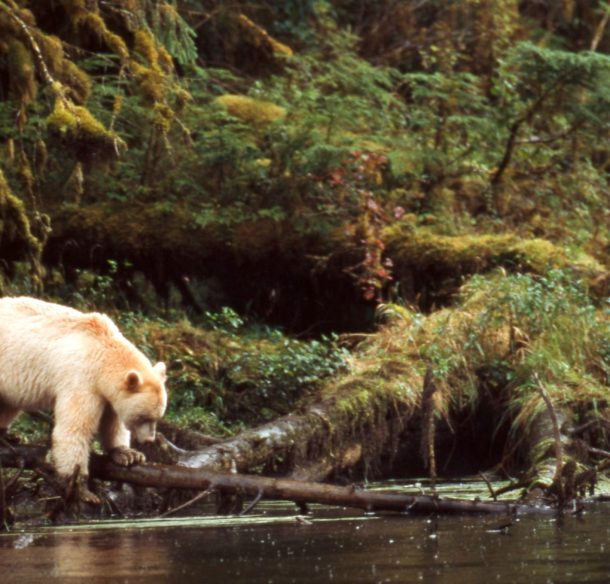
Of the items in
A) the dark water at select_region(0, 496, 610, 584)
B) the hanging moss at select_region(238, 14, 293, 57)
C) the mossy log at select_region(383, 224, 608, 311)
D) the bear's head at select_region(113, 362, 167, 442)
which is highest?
the hanging moss at select_region(238, 14, 293, 57)

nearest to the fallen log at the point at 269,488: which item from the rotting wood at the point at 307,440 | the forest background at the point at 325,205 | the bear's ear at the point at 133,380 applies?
the bear's ear at the point at 133,380

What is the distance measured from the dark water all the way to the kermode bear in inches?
25.4

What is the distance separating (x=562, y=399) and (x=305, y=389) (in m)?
2.71

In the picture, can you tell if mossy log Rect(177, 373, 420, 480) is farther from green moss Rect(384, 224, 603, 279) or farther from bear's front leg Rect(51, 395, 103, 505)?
green moss Rect(384, 224, 603, 279)

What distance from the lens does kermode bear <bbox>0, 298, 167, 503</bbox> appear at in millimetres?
9438

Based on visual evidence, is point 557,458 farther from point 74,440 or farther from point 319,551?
point 74,440

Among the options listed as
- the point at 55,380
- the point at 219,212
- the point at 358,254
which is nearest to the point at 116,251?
the point at 219,212

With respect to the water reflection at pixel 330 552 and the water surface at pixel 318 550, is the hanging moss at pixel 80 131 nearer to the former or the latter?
the water surface at pixel 318 550

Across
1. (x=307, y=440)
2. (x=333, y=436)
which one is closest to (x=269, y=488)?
(x=307, y=440)

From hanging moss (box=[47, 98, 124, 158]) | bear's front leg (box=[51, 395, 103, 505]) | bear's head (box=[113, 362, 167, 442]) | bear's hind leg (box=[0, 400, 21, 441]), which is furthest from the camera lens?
hanging moss (box=[47, 98, 124, 158])

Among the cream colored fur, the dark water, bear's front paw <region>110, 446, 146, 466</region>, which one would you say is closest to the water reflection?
the dark water

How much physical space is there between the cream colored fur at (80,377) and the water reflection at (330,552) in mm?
720

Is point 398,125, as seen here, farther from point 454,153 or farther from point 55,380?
point 55,380

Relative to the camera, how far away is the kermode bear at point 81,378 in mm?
9438
